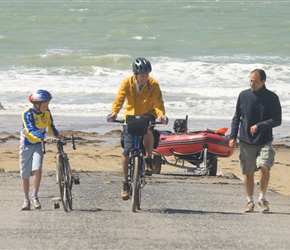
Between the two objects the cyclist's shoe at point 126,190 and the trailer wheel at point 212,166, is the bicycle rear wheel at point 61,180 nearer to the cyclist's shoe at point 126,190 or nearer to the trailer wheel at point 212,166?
the cyclist's shoe at point 126,190

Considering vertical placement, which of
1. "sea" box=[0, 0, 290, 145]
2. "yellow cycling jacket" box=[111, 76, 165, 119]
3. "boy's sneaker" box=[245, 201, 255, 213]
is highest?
"yellow cycling jacket" box=[111, 76, 165, 119]

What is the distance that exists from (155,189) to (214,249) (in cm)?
→ 420

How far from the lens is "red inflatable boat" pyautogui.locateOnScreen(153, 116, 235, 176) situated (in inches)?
545

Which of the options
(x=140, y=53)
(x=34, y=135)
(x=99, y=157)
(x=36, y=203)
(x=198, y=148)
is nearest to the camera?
(x=34, y=135)

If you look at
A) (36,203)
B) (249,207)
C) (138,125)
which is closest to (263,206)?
(249,207)

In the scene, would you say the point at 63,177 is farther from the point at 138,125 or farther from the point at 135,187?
the point at 138,125

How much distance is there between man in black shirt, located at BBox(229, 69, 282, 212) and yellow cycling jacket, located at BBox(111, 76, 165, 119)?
2.97 ft

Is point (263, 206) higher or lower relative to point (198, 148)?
higher

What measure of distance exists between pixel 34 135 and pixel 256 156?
96.4 inches

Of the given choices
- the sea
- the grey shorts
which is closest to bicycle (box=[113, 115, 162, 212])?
the grey shorts

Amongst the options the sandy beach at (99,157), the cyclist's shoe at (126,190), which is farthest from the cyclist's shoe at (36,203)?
the sandy beach at (99,157)

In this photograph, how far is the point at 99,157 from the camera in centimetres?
1739

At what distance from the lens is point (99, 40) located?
4034 centimetres

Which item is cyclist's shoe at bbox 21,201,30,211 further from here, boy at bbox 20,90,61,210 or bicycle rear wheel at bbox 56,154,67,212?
bicycle rear wheel at bbox 56,154,67,212
